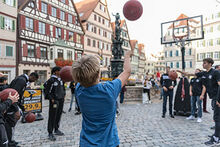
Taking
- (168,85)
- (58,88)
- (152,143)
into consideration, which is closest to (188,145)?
(152,143)

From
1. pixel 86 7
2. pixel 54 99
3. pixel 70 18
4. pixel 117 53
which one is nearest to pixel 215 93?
pixel 54 99

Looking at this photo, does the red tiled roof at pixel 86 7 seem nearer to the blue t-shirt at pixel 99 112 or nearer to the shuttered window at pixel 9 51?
the shuttered window at pixel 9 51

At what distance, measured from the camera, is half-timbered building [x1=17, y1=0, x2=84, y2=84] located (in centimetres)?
2172

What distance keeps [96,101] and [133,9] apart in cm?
232

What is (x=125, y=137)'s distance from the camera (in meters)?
4.73

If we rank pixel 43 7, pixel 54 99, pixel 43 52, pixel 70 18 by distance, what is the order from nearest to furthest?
1. pixel 54 99
2. pixel 43 7
3. pixel 43 52
4. pixel 70 18

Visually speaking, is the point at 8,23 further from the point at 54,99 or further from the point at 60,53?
the point at 54,99

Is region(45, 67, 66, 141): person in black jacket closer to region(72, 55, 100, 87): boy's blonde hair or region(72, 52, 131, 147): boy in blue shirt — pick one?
region(72, 52, 131, 147): boy in blue shirt

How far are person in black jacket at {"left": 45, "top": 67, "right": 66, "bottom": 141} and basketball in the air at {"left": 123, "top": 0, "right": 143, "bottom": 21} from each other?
2.71m

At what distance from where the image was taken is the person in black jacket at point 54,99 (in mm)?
4731

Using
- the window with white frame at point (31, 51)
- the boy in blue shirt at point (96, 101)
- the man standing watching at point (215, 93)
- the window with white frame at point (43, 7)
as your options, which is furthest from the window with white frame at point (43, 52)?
the boy in blue shirt at point (96, 101)

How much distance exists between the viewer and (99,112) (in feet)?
5.79

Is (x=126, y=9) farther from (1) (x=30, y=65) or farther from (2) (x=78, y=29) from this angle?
(2) (x=78, y=29)

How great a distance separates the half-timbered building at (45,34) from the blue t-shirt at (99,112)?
73.3 ft
